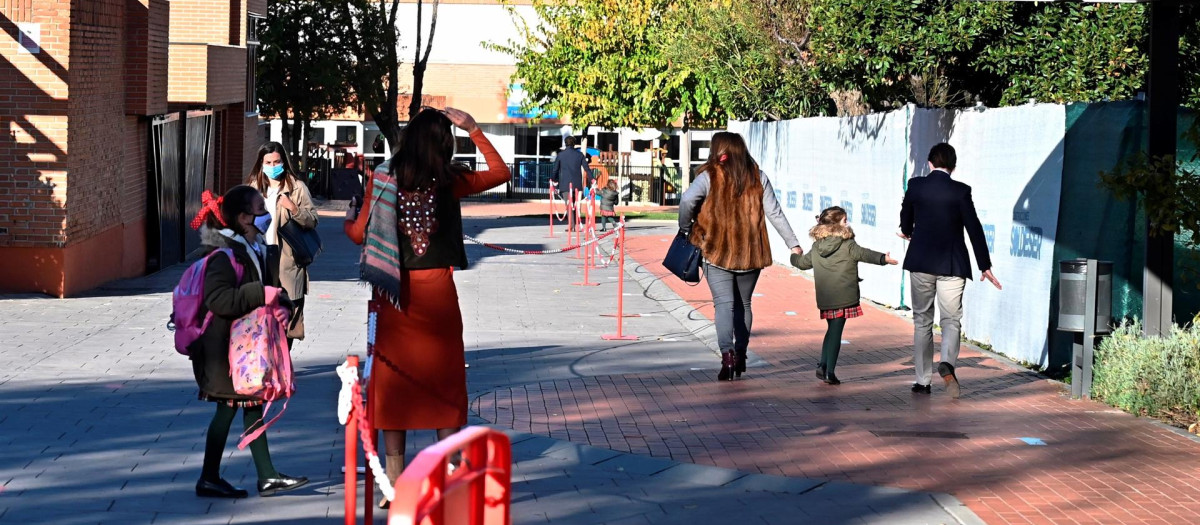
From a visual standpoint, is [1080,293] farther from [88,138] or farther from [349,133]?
[349,133]

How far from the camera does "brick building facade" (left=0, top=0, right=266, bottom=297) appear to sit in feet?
49.8

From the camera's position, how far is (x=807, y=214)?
20.4 metres

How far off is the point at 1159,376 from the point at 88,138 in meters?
11.8

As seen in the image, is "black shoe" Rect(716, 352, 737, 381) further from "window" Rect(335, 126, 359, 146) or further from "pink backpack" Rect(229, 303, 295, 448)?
"window" Rect(335, 126, 359, 146)

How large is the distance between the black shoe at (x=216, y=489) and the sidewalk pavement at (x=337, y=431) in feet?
0.18

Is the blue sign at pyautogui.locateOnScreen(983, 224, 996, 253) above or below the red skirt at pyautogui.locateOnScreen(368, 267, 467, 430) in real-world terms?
above

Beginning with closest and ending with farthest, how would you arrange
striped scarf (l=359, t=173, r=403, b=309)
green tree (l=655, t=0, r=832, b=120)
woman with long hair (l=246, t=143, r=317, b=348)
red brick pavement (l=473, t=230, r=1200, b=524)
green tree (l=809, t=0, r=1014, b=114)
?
striped scarf (l=359, t=173, r=403, b=309)
red brick pavement (l=473, t=230, r=1200, b=524)
woman with long hair (l=246, t=143, r=317, b=348)
green tree (l=809, t=0, r=1014, b=114)
green tree (l=655, t=0, r=832, b=120)

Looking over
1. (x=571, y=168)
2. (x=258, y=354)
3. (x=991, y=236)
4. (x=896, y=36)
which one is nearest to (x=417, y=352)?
(x=258, y=354)

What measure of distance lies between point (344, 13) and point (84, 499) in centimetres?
3614

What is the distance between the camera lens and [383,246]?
6.15 meters

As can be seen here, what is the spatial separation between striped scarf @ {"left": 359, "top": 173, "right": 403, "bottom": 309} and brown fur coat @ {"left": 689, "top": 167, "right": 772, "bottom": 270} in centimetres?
411

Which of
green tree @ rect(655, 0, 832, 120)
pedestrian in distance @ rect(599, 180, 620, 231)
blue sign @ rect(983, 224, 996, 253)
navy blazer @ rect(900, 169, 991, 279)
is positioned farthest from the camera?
pedestrian in distance @ rect(599, 180, 620, 231)

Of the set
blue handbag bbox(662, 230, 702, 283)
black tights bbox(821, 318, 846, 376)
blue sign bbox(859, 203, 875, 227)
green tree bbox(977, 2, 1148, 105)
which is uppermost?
green tree bbox(977, 2, 1148, 105)

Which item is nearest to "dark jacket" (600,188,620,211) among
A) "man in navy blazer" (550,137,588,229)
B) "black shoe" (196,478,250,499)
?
"man in navy blazer" (550,137,588,229)
